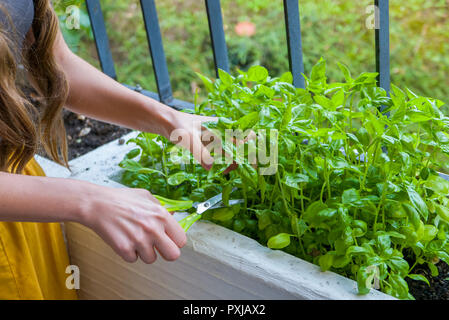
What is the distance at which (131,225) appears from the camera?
65 cm

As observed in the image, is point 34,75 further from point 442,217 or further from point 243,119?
point 442,217

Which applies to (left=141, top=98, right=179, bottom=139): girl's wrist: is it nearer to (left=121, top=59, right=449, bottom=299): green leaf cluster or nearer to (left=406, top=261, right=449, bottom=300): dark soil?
(left=121, top=59, right=449, bottom=299): green leaf cluster

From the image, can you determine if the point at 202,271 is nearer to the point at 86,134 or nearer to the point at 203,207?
the point at 203,207

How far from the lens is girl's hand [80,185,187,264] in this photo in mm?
651

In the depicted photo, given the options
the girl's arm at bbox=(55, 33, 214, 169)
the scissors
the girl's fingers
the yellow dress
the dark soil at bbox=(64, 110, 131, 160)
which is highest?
the girl's arm at bbox=(55, 33, 214, 169)

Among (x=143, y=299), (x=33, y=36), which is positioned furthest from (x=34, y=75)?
(x=143, y=299)

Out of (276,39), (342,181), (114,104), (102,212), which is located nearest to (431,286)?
(342,181)

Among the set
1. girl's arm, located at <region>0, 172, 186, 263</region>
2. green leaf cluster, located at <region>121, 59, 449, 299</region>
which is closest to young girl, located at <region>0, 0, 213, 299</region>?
girl's arm, located at <region>0, 172, 186, 263</region>

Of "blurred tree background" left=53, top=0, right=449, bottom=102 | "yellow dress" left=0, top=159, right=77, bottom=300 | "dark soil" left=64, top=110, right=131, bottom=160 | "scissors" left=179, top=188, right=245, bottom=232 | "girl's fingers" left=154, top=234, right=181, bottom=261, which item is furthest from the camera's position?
"blurred tree background" left=53, top=0, right=449, bottom=102

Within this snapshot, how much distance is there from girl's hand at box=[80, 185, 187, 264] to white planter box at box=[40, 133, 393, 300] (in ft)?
A: 0.46

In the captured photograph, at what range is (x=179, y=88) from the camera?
8.77ft

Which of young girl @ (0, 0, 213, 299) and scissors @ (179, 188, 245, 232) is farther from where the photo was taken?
scissors @ (179, 188, 245, 232)

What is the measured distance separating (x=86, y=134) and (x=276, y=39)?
1.49 m

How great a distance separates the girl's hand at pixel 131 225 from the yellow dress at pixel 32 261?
0.38m
